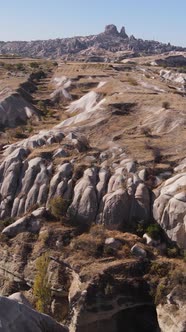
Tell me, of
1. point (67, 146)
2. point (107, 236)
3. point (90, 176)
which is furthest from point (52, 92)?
point (107, 236)

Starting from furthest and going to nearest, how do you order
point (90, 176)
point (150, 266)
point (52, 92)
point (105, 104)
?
point (52, 92)
point (105, 104)
point (90, 176)
point (150, 266)

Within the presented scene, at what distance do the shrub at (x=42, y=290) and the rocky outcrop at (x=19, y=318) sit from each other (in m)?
9.33

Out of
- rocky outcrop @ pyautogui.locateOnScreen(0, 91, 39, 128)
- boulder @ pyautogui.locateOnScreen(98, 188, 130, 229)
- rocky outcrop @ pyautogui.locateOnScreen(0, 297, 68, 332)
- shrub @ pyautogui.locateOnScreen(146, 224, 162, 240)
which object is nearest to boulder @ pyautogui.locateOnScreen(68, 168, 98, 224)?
boulder @ pyautogui.locateOnScreen(98, 188, 130, 229)

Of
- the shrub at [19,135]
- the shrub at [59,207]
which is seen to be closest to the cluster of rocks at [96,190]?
the shrub at [59,207]

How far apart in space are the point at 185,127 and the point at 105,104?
13.7m

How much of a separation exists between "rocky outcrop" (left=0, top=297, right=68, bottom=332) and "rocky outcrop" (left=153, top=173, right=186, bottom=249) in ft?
54.9

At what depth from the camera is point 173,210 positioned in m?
40.5

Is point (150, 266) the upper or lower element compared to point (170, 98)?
lower

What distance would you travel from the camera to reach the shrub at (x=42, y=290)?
3569 centimetres

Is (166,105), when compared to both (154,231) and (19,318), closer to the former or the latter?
(154,231)

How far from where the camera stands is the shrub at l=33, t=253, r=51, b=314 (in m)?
35.7

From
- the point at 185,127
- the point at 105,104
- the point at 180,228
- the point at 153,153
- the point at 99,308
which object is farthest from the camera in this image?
the point at 105,104

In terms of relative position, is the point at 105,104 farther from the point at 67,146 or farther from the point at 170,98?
the point at 67,146

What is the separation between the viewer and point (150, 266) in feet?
123
